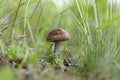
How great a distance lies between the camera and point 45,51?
296 cm

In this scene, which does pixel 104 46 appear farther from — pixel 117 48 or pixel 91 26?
pixel 91 26

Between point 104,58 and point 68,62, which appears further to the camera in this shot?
point 68,62

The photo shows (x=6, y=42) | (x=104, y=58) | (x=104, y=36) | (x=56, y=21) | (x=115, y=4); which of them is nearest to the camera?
(x=104, y=58)

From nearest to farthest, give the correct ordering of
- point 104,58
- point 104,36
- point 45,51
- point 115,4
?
point 104,58 → point 104,36 → point 115,4 → point 45,51

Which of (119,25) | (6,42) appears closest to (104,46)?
(119,25)

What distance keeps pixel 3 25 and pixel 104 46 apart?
3.16 feet

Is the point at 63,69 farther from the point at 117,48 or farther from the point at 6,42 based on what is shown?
the point at 6,42

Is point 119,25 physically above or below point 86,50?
above

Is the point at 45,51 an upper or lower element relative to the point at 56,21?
lower

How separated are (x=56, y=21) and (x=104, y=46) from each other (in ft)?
4.86

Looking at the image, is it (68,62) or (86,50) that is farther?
(68,62)

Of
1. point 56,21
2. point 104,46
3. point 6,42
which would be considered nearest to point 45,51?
point 6,42

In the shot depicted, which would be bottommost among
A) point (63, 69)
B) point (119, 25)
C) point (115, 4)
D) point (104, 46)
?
point (63, 69)

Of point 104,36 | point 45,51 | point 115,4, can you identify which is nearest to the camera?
point 104,36
